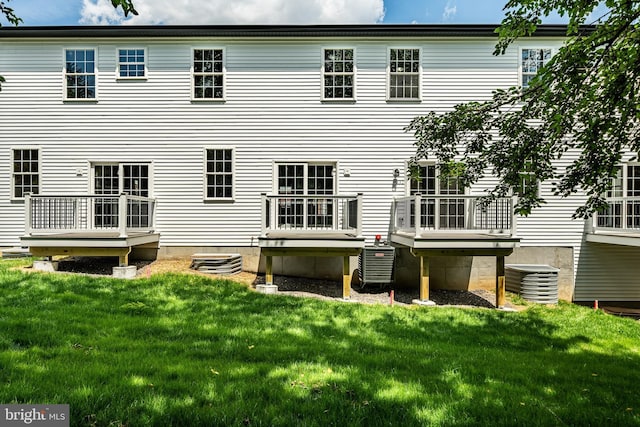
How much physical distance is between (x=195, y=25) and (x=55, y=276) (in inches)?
315

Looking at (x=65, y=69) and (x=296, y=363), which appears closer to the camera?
(x=296, y=363)

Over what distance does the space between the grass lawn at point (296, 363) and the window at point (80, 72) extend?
21.4 ft

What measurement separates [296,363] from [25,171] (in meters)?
11.8

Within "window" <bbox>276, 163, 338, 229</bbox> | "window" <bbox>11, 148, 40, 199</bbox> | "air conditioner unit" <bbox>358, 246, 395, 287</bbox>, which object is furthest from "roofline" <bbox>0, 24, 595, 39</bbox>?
"air conditioner unit" <bbox>358, 246, 395, 287</bbox>

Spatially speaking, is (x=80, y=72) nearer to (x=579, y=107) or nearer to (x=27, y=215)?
(x=27, y=215)

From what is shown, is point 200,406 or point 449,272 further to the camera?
point 449,272

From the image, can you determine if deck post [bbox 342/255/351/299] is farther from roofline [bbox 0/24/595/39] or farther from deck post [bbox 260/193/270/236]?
roofline [bbox 0/24/595/39]

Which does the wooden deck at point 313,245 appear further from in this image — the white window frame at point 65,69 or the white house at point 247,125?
the white window frame at point 65,69

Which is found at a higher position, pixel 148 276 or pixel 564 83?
pixel 564 83

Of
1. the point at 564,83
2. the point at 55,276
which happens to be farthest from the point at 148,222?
the point at 564,83

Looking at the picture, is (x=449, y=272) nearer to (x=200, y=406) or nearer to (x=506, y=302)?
(x=506, y=302)

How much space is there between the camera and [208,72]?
11438 mm

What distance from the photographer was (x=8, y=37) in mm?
11234

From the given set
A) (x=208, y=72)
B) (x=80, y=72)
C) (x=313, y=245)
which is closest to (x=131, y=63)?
(x=80, y=72)
